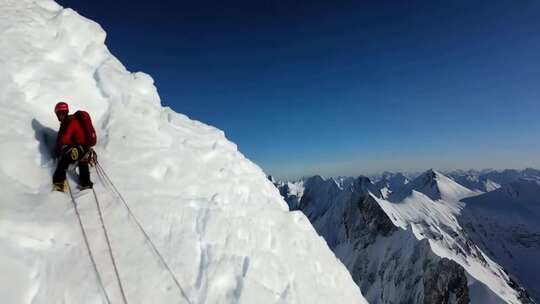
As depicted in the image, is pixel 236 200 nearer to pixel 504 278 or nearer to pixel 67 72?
pixel 67 72

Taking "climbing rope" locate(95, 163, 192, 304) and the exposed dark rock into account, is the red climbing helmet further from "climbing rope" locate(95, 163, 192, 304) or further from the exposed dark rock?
the exposed dark rock

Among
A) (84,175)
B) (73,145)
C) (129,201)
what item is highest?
(73,145)

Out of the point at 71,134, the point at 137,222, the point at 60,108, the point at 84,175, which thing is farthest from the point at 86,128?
the point at 137,222

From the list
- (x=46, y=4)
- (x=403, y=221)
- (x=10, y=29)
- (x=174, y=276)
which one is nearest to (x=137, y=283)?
(x=174, y=276)

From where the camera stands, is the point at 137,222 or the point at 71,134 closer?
the point at 137,222

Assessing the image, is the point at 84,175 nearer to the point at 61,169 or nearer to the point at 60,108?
the point at 61,169

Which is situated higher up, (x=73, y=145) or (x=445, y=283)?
(x=73, y=145)

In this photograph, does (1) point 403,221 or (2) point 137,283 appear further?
(1) point 403,221
